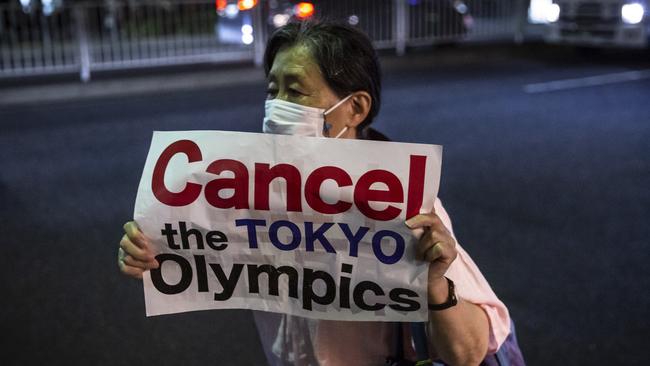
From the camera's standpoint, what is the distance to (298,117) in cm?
213

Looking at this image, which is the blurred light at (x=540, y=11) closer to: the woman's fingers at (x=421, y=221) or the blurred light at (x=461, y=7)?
the blurred light at (x=461, y=7)

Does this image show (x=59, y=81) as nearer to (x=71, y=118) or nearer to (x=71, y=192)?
(x=71, y=118)

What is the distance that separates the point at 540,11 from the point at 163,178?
59.5 feet

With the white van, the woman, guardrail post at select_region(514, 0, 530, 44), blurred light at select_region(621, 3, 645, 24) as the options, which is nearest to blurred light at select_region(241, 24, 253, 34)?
the white van

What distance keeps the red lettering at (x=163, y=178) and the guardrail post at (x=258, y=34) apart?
13.1 meters

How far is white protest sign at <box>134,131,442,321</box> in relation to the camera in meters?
1.79

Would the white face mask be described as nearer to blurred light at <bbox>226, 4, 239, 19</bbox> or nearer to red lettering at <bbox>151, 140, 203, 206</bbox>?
red lettering at <bbox>151, 140, 203, 206</bbox>

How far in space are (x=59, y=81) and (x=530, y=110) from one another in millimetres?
7218

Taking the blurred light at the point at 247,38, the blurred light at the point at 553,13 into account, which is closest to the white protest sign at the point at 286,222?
the blurred light at the point at 247,38

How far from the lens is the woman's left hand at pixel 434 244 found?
1.74m

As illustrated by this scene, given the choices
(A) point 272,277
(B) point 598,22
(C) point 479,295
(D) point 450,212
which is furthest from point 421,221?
(B) point 598,22

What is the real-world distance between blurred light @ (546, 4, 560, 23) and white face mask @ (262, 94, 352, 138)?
646 inches

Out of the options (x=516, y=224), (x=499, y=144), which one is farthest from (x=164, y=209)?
(x=499, y=144)

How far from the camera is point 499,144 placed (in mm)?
8836
